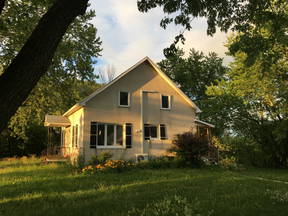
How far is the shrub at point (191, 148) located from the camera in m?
15.7

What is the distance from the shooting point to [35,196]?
7.59 m

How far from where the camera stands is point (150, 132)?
1800cm

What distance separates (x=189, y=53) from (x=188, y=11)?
32800 millimetres

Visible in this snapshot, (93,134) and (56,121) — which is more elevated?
(56,121)

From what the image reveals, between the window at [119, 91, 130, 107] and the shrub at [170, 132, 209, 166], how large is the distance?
4283mm

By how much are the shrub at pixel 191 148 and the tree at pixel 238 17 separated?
941cm

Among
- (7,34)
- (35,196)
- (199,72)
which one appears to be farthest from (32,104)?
(199,72)

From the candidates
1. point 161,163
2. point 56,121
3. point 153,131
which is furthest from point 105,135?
point 56,121

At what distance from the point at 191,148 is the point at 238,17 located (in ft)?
33.8

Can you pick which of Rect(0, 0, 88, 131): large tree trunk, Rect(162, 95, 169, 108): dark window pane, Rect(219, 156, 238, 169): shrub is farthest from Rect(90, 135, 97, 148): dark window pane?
Rect(0, 0, 88, 131): large tree trunk

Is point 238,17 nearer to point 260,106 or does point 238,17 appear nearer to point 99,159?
point 99,159

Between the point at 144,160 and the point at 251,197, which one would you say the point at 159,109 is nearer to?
the point at 144,160

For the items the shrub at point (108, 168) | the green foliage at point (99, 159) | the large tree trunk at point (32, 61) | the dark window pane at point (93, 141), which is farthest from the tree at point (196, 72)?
the large tree trunk at point (32, 61)

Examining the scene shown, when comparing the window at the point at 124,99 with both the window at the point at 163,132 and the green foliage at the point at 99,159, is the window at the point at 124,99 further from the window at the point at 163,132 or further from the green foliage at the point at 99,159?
the green foliage at the point at 99,159
